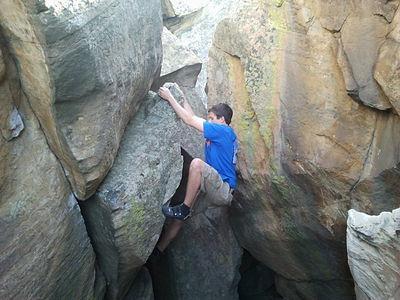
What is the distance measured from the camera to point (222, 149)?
7.01m

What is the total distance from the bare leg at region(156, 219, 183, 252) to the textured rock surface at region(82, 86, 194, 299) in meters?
1.21

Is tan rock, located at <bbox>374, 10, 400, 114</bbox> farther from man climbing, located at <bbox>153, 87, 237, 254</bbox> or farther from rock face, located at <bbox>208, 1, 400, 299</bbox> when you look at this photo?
man climbing, located at <bbox>153, 87, 237, 254</bbox>

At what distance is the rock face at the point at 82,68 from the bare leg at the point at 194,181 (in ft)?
4.53

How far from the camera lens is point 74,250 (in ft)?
18.6

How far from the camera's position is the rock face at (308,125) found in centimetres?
579

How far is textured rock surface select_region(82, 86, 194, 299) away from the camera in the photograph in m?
5.70

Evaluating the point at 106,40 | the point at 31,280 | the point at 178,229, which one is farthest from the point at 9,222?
the point at 178,229

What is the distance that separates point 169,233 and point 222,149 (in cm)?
162

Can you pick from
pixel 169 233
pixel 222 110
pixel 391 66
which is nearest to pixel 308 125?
pixel 222 110

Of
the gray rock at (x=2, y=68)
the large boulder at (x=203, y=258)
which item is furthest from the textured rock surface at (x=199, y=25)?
the gray rock at (x=2, y=68)

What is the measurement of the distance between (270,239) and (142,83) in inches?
136

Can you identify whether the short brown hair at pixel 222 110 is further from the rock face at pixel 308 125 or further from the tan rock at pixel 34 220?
the tan rock at pixel 34 220

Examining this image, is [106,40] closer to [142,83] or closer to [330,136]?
[142,83]

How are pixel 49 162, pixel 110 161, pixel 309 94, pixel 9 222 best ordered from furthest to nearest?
pixel 309 94 < pixel 110 161 < pixel 49 162 < pixel 9 222
